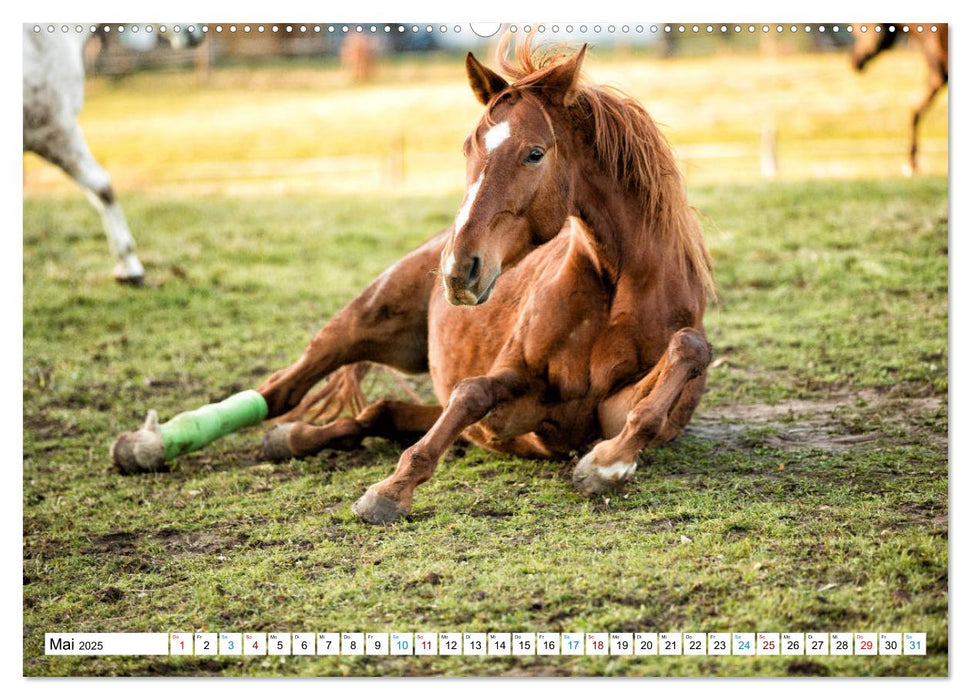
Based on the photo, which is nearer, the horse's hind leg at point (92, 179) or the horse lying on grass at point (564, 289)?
the horse lying on grass at point (564, 289)

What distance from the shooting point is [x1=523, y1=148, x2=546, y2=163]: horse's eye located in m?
4.05

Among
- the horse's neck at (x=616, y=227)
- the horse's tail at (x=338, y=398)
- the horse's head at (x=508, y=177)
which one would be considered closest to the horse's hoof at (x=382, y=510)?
the horse's head at (x=508, y=177)

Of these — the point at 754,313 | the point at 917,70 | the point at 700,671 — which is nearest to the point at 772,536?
the point at 700,671

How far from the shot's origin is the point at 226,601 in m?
4.04

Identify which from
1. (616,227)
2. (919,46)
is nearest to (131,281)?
(616,227)

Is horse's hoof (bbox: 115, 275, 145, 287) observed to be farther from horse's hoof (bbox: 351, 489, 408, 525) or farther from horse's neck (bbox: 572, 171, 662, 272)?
horse's neck (bbox: 572, 171, 662, 272)

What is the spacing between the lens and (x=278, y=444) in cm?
580

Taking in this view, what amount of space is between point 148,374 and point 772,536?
15.5 ft

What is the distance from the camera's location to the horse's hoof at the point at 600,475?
442 cm

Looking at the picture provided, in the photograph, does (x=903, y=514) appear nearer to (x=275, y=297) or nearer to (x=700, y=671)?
(x=700, y=671)

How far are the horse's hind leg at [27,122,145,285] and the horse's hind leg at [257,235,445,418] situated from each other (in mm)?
3888

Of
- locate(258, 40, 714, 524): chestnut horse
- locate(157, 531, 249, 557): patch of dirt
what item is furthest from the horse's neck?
locate(157, 531, 249, 557): patch of dirt

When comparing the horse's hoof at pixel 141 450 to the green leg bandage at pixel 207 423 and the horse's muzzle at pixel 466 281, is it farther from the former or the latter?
the horse's muzzle at pixel 466 281

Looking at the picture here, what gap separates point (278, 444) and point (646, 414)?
7.69 feet
